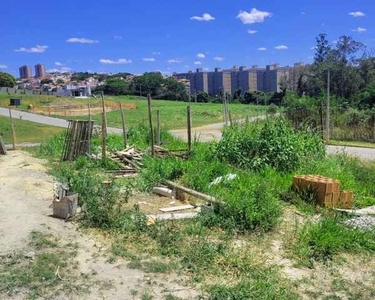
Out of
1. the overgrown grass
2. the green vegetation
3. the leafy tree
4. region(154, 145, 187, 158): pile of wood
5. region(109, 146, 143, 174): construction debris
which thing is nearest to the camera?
the green vegetation

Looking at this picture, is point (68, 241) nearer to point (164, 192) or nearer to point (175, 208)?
point (175, 208)

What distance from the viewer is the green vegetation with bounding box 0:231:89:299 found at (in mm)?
4133

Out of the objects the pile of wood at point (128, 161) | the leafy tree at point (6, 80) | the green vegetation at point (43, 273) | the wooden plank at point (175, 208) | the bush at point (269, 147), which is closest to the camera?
the green vegetation at point (43, 273)

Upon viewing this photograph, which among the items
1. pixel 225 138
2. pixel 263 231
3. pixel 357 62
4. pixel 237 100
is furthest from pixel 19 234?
pixel 237 100

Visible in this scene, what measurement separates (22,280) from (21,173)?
258 inches

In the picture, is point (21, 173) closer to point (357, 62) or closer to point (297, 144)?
point (297, 144)

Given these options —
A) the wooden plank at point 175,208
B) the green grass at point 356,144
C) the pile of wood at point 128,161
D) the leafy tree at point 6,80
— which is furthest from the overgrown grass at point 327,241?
the leafy tree at point 6,80

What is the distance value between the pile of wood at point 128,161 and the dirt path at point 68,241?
70.8 inches

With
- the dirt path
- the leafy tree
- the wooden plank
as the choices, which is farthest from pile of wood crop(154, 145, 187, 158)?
the leafy tree

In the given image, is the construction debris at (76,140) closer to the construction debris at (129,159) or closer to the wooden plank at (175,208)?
the construction debris at (129,159)

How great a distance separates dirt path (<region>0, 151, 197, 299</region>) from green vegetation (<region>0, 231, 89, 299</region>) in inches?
4.0

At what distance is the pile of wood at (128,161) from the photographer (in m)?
10.5

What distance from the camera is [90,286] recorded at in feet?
13.9

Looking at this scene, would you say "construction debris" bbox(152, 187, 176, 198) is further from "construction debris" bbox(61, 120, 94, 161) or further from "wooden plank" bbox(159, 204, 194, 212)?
"construction debris" bbox(61, 120, 94, 161)
